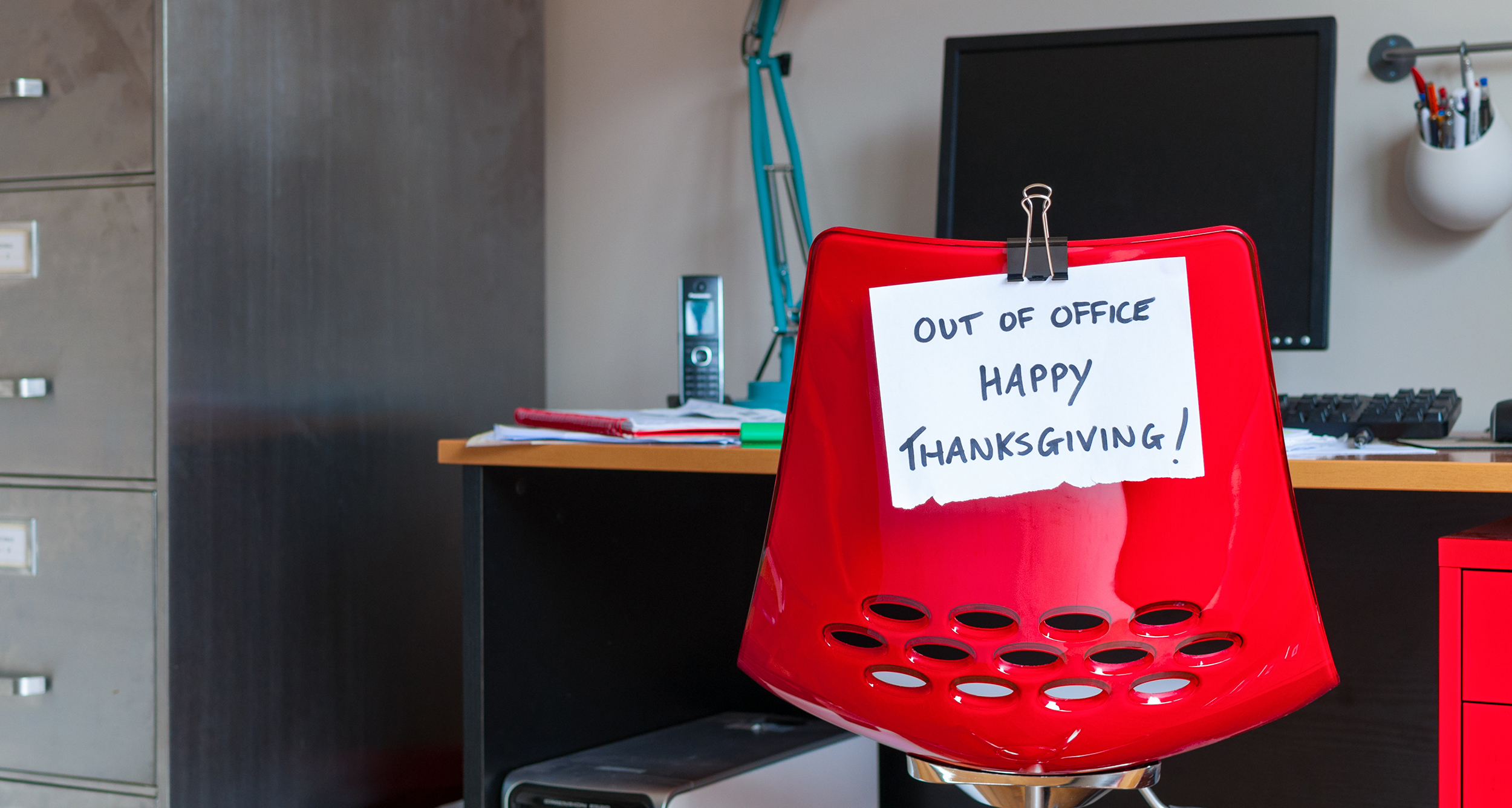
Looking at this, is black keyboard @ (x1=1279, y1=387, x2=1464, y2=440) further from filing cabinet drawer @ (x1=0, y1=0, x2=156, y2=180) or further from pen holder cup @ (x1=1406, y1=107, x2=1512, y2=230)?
filing cabinet drawer @ (x1=0, y1=0, x2=156, y2=180)

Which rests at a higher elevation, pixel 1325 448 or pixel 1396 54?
pixel 1396 54

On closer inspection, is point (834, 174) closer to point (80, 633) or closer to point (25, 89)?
point (25, 89)

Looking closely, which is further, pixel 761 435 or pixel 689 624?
pixel 689 624

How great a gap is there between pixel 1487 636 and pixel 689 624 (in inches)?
37.0

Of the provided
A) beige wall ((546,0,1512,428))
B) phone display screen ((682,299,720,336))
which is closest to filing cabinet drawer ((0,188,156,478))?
phone display screen ((682,299,720,336))

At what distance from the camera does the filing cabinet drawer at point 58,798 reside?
1.24 metres

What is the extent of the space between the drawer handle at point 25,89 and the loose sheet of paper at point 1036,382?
1.03m

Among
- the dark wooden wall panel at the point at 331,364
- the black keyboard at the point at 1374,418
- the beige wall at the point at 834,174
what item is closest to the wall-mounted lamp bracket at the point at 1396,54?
the beige wall at the point at 834,174

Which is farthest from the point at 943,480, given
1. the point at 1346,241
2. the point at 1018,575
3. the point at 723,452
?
the point at 1346,241

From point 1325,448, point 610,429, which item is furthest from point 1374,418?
point 610,429

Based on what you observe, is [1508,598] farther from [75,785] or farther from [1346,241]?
[75,785]

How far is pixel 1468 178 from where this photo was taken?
4.54 feet

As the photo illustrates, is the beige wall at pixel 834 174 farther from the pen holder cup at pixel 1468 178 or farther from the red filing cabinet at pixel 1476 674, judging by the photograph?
the red filing cabinet at pixel 1476 674

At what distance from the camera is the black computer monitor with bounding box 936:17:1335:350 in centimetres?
137
